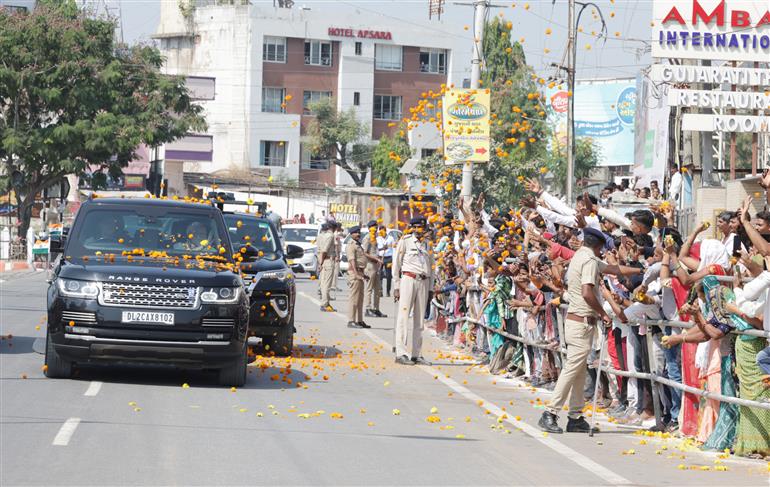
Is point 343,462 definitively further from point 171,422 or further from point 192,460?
point 171,422

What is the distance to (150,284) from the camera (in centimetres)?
1347

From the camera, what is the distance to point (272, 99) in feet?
282

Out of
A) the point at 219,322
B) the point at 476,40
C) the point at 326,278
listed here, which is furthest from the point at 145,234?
the point at 476,40

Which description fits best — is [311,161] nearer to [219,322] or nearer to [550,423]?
[219,322]

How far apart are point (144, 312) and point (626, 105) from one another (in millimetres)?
64203

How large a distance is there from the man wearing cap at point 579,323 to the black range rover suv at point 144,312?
3.69m

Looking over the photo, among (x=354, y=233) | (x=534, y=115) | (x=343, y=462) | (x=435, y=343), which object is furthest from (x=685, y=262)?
(x=534, y=115)

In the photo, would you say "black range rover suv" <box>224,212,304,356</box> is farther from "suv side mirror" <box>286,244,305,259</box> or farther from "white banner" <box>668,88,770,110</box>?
"white banner" <box>668,88,770,110</box>

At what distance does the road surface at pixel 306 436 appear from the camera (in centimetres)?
903

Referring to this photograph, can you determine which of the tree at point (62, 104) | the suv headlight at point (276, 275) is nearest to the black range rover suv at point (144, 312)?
the suv headlight at point (276, 275)

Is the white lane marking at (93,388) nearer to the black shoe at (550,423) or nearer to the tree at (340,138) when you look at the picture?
the black shoe at (550,423)

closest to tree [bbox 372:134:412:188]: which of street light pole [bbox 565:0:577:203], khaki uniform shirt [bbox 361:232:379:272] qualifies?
street light pole [bbox 565:0:577:203]

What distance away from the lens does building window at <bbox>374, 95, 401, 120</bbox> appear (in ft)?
→ 293

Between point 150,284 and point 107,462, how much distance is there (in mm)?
4570
